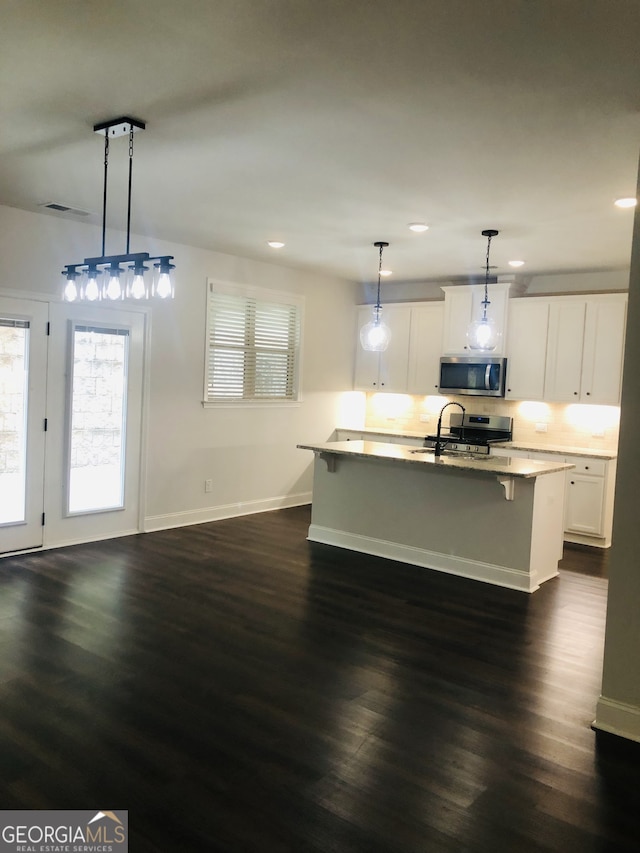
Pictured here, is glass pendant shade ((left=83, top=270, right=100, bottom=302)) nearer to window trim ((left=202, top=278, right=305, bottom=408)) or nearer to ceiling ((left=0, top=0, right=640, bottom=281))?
ceiling ((left=0, top=0, right=640, bottom=281))

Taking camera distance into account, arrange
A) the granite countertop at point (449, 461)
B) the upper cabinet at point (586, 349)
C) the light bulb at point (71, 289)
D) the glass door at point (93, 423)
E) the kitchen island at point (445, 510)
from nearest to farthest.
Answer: the light bulb at point (71, 289), the granite countertop at point (449, 461), the kitchen island at point (445, 510), the glass door at point (93, 423), the upper cabinet at point (586, 349)

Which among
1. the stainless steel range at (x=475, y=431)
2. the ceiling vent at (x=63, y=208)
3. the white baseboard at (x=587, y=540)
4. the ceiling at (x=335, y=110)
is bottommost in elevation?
the white baseboard at (x=587, y=540)

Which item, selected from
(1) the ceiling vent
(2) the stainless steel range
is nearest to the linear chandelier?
(1) the ceiling vent

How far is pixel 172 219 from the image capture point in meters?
5.17

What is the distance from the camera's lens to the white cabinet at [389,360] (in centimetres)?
787

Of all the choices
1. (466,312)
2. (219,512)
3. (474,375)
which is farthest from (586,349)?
(219,512)

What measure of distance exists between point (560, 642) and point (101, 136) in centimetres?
378

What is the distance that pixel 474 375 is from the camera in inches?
278

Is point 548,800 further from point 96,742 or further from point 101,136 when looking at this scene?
point 101,136

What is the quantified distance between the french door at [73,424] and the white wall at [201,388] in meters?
0.20

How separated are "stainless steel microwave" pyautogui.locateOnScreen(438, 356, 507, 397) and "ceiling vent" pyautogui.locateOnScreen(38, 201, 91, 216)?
13.1 ft

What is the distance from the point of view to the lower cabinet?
245 inches

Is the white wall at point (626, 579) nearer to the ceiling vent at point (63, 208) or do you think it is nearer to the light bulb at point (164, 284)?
the light bulb at point (164, 284)

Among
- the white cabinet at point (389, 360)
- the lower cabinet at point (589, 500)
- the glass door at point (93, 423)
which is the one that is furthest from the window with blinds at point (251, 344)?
the lower cabinet at point (589, 500)
